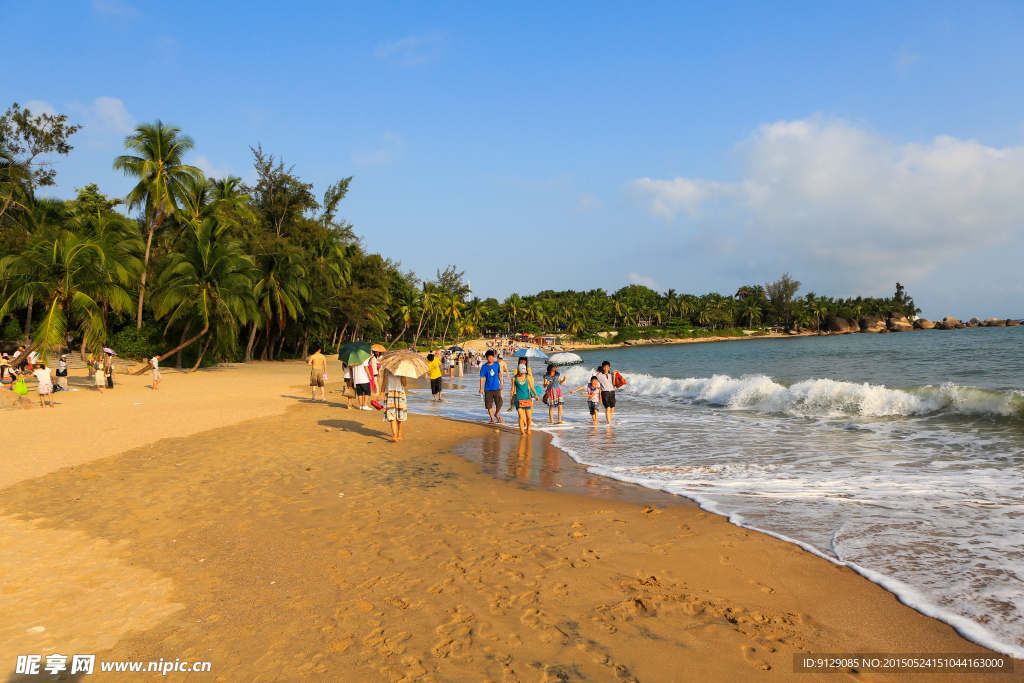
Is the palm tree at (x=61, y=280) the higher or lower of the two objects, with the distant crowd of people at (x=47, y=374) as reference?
higher

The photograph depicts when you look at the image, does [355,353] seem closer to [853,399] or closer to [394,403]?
[394,403]

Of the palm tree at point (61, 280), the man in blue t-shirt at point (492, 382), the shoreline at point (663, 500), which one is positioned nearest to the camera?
the shoreline at point (663, 500)

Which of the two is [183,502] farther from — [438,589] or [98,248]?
[98,248]

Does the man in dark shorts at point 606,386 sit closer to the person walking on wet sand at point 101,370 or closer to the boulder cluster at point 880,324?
the person walking on wet sand at point 101,370

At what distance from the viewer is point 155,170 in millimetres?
28094

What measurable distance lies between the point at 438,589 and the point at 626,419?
10712 millimetres

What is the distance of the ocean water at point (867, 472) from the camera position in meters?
4.41

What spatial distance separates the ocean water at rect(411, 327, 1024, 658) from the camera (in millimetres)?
4414

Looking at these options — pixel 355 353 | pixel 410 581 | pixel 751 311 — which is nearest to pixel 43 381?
pixel 355 353

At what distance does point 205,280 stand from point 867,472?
2688 centimetres

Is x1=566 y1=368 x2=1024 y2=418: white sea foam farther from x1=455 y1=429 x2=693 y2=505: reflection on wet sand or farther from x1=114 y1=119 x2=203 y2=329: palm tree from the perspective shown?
x1=114 y1=119 x2=203 y2=329: palm tree

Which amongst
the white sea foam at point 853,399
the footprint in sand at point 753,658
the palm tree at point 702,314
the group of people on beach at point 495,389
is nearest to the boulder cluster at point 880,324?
the palm tree at point 702,314

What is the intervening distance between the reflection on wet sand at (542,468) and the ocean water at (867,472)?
0.32 meters

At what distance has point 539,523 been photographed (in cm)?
561
